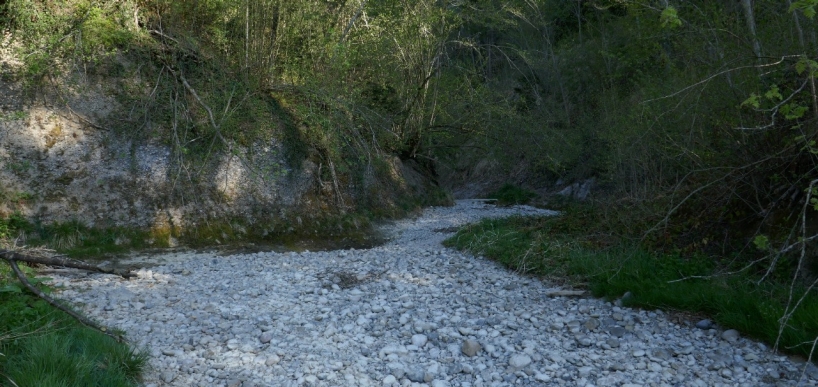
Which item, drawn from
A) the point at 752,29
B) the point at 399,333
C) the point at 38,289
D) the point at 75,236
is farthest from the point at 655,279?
the point at 75,236

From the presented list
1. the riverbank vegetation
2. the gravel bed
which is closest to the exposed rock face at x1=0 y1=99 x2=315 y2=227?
the riverbank vegetation

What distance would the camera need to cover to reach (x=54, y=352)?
3.30 m

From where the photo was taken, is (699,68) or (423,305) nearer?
(423,305)

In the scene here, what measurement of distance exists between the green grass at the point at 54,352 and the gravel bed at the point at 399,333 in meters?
0.32

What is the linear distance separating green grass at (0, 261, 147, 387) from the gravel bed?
324 mm

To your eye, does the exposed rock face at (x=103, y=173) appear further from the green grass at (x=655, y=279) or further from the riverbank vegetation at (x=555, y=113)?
the green grass at (x=655, y=279)

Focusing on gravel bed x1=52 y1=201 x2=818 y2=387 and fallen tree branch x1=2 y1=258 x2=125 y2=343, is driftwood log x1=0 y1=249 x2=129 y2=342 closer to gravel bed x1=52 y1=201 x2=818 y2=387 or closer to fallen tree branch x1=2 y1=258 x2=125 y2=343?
fallen tree branch x1=2 y1=258 x2=125 y2=343

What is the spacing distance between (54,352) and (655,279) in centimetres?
548

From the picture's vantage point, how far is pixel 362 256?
8.37 m

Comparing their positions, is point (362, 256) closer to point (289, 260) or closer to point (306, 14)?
point (289, 260)

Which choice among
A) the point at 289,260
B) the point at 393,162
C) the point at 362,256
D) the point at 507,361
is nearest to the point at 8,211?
the point at 289,260

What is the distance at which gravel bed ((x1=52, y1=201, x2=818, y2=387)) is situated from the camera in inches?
159

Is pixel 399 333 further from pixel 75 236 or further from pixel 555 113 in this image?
pixel 555 113

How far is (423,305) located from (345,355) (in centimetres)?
151
